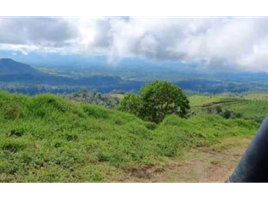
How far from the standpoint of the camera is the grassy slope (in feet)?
20.5

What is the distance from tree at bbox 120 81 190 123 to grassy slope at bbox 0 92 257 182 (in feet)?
29.7

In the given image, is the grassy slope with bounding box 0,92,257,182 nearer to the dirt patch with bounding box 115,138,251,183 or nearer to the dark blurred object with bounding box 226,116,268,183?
the dirt patch with bounding box 115,138,251,183

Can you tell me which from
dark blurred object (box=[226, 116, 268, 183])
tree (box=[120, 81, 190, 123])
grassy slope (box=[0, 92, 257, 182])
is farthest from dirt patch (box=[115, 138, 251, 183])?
tree (box=[120, 81, 190, 123])

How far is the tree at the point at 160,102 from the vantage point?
71.4 ft

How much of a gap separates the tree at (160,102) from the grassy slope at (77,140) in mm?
9045

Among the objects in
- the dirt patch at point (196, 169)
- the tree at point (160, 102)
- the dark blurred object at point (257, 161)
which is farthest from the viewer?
the tree at point (160, 102)

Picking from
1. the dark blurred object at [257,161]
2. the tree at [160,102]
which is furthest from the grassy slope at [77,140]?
the tree at [160,102]

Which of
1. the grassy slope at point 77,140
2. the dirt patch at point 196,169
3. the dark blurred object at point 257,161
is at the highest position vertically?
the dark blurred object at point 257,161

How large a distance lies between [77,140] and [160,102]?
45.7ft

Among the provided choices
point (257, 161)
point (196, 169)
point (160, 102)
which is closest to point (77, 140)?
point (196, 169)

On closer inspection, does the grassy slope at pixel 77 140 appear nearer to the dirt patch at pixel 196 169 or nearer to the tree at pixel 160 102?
the dirt patch at pixel 196 169

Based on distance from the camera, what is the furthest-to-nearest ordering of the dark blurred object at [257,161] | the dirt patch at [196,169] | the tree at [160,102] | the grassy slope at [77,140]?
1. the tree at [160,102]
2. the dirt patch at [196,169]
3. the grassy slope at [77,140]
4. the dark blurred object at [257,161]
